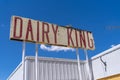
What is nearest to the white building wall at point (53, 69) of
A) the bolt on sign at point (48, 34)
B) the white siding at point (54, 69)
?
the white siding at point (54, 69)

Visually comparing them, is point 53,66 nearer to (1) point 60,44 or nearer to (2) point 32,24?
(1) point 60,44

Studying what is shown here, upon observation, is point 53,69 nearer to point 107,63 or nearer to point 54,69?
point 54,69

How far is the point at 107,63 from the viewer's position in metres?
12.1

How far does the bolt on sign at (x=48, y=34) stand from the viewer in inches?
423

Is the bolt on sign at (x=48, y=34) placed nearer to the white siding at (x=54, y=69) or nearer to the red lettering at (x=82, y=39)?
the red lettering at (x=82, y=39)

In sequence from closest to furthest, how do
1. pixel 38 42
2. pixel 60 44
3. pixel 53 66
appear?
pixel 38 42
pixel 60 44
pixel 53 66

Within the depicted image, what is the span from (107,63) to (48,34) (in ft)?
13.0

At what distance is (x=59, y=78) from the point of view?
12.6 meters

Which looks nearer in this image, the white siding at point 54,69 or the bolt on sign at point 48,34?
the bolt on sign at point 48,34

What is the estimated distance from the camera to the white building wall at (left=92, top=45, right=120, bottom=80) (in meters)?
11.3

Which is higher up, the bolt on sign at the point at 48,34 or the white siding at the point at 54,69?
the bolt on sign at the point at 48,34

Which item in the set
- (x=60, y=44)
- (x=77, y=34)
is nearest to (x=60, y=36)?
(x=60, y=44)

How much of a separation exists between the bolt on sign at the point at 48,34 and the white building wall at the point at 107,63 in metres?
0.96

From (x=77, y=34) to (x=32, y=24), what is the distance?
3114 millimetres
